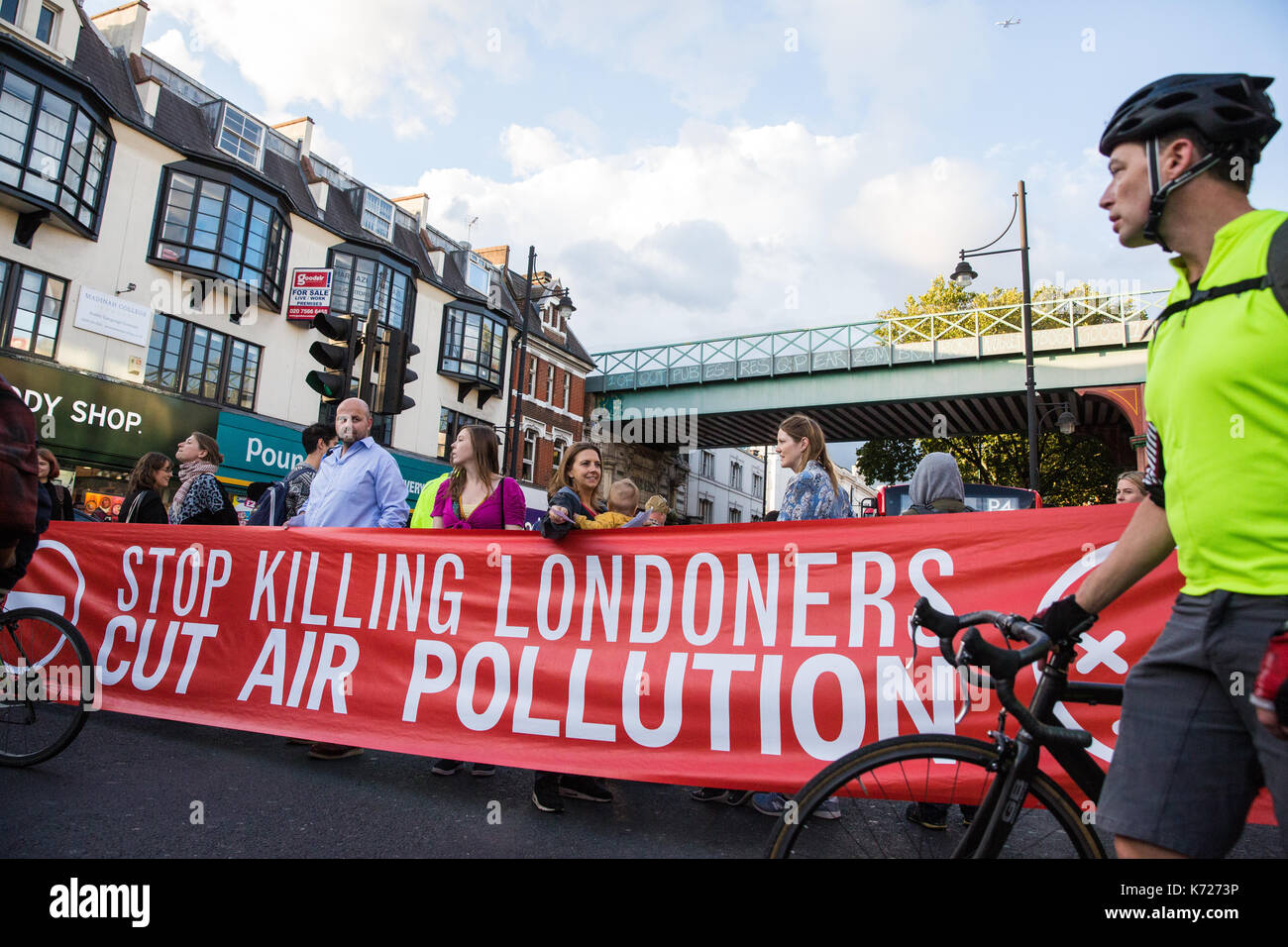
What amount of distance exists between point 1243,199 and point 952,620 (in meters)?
1.09

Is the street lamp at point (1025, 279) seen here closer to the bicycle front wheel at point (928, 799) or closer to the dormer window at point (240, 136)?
the bicycle front wheel at point (928, 799)

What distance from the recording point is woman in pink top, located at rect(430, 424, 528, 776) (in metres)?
4.94

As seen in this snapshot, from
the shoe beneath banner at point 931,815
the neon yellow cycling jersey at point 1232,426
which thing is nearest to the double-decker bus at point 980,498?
the shoe beneath banner at point 931,815

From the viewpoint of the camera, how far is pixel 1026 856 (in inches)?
69.1

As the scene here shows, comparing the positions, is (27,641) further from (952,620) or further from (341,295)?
(341,295)

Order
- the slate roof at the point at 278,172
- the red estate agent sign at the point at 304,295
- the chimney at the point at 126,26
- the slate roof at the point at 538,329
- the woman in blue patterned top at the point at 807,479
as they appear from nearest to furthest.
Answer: the woman in blue patterned top at the point at 807,479, the slate roof at the point at 278,172, the chimney at the point at 126,26, the red estate agent sign at the point at 304,295, the slate roof at the point at 538,329

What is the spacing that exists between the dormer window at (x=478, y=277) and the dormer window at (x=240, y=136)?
1008 cm

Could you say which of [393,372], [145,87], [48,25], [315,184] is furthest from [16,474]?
[315,184]

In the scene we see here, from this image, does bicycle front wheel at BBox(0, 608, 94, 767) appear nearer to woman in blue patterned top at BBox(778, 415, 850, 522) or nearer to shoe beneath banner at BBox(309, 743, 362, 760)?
shoe beneath banner at BBox(309, 743, 362, 760)

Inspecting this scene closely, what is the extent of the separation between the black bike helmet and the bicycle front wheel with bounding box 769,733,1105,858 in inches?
49.8

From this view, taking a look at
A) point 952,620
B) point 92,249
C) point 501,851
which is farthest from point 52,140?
point 952,620

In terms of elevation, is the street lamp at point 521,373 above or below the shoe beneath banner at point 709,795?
above

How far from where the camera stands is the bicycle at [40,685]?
13.7 ft

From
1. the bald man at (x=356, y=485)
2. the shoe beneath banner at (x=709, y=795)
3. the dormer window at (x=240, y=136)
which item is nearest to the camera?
the shoe beneath banner at (x=709, y=795)
